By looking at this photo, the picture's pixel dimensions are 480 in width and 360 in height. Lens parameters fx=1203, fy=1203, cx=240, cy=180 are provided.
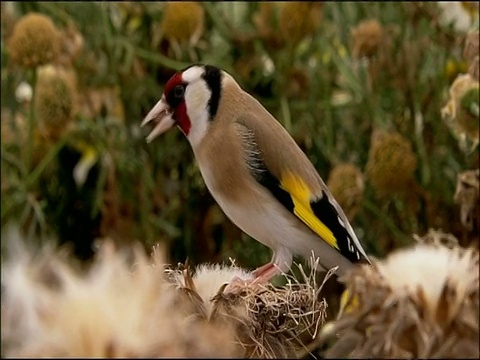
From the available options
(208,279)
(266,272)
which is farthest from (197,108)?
(208,279)

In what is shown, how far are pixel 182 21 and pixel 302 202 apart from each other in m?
1.00

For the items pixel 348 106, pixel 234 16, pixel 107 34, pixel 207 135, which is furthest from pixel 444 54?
pixel 207 135

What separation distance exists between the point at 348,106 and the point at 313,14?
228 millimetres

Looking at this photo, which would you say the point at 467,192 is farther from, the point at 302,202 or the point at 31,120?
the point at 31,120

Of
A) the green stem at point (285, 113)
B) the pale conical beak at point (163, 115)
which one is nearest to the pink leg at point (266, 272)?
the pale conical beak at point (163, 115)

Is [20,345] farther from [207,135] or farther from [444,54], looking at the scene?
[444,54]

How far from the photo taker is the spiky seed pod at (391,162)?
2.28 m

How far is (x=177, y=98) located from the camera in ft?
5.28

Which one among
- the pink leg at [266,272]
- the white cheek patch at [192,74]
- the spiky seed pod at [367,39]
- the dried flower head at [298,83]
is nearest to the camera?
the pink leg at [266,272]

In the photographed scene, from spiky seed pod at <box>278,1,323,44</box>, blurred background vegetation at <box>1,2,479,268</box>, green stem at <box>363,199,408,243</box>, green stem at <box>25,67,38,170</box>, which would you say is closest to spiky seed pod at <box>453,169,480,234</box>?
blurred background vegetation at <box>1,2,479,268</box>

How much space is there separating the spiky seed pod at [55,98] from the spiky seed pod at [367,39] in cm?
57

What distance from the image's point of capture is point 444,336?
59 cm

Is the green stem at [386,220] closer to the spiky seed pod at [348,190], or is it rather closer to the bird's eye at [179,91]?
the spiky seed pod at [348,190]

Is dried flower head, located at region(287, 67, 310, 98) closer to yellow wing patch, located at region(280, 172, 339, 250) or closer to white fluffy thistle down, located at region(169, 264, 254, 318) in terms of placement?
yellow wing patch, located at region(280, 172, 339, 250)
